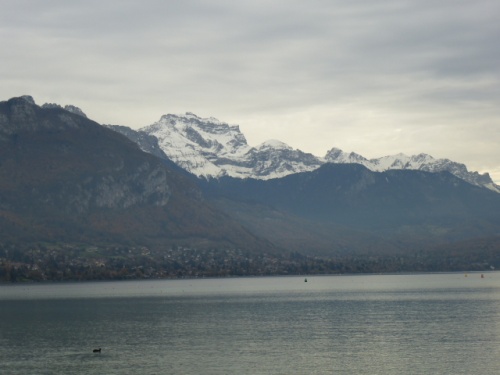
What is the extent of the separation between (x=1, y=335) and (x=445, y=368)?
79.6m

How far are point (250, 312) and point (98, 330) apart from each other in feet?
145

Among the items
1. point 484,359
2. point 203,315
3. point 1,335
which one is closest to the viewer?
point 484,359

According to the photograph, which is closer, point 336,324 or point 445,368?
point 445,368

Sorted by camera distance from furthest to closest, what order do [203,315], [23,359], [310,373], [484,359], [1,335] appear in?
[203,315] < [1,335] < [23,359] < [484,359] < [310,373]

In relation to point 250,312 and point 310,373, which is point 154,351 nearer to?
point 310,373

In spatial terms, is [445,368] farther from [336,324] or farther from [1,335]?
[1,335]

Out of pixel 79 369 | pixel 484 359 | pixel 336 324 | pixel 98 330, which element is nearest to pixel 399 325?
pixel 336 324

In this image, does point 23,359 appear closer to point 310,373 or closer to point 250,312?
point 310,373

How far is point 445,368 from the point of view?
102m

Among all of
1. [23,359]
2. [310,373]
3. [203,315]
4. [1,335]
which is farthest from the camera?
[203,315]

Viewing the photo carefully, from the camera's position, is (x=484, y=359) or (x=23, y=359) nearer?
(x=484, y=359)

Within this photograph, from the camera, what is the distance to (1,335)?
483 feet

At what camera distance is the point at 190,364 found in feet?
358

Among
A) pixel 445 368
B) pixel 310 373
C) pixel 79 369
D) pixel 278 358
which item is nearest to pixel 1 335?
pixel 79 369
